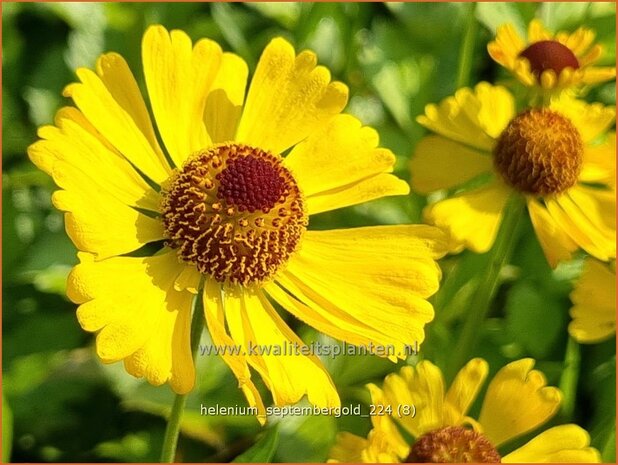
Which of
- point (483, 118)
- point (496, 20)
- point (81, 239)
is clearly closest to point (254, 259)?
point (81, 239)

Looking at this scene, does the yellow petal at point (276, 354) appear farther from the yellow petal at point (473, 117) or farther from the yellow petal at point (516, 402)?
the yellow petal at point (473, 117)

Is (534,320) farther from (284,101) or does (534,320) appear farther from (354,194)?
(284,101)

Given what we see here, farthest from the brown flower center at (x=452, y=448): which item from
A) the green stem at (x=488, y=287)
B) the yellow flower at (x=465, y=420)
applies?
the green stem at (x=488, y=287)

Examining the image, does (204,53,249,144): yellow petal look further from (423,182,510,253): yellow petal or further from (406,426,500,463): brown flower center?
(406,426,500,463): brown flower center

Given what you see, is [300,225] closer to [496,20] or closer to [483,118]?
[483,118]

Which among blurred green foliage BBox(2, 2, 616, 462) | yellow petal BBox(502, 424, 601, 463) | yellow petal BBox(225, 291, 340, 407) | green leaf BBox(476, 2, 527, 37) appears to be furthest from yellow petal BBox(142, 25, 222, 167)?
green leaf BBox(476, 2, 527, 37)
